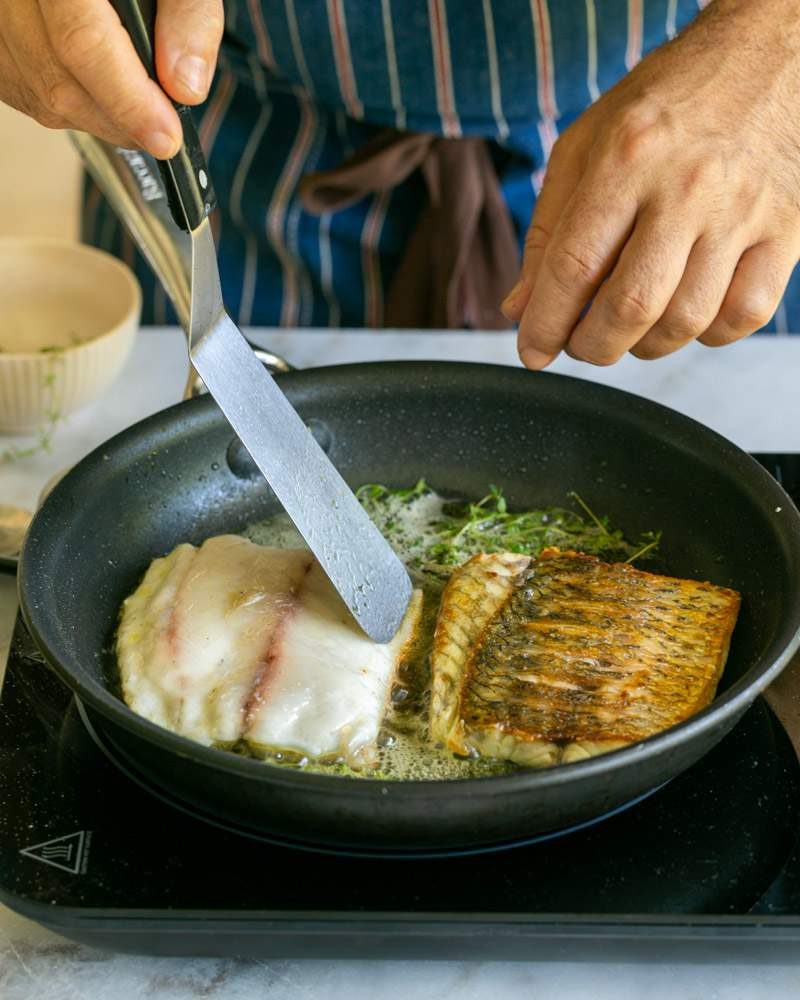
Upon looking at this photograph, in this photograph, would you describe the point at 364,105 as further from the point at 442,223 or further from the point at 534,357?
the point at 534,357

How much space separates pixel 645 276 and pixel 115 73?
1.78ft

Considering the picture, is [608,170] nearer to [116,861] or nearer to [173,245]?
[173,245]

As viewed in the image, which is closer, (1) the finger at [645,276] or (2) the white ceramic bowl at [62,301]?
(1) the finger at [645,276]

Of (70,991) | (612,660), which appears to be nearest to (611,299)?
(612,660)

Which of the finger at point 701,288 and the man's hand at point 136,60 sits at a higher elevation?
the man's hand at point 136,60

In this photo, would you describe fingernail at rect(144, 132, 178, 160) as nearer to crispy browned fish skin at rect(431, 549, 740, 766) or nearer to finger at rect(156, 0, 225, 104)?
finger at rect(156, 0, 225, 104)

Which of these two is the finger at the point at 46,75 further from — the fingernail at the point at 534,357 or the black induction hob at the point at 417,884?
the black induction hob at the point at 417,884

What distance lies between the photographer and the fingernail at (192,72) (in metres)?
1.11

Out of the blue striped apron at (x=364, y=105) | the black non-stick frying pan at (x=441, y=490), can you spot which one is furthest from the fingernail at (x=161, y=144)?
the blue striped apron at (x=364, y=105)

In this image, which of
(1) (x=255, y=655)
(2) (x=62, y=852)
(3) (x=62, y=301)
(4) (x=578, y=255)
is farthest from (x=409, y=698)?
(3) (x=62, y=301)

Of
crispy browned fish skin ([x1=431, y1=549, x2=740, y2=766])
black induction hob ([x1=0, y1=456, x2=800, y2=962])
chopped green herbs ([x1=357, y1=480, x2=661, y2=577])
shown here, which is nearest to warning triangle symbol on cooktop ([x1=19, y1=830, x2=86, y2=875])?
black induction hob ([x1=0, y1=456, x2=800, y2=962])

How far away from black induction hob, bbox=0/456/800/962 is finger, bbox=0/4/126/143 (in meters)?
0.63

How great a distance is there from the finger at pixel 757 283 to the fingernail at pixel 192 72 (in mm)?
586

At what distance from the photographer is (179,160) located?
3.74ft
